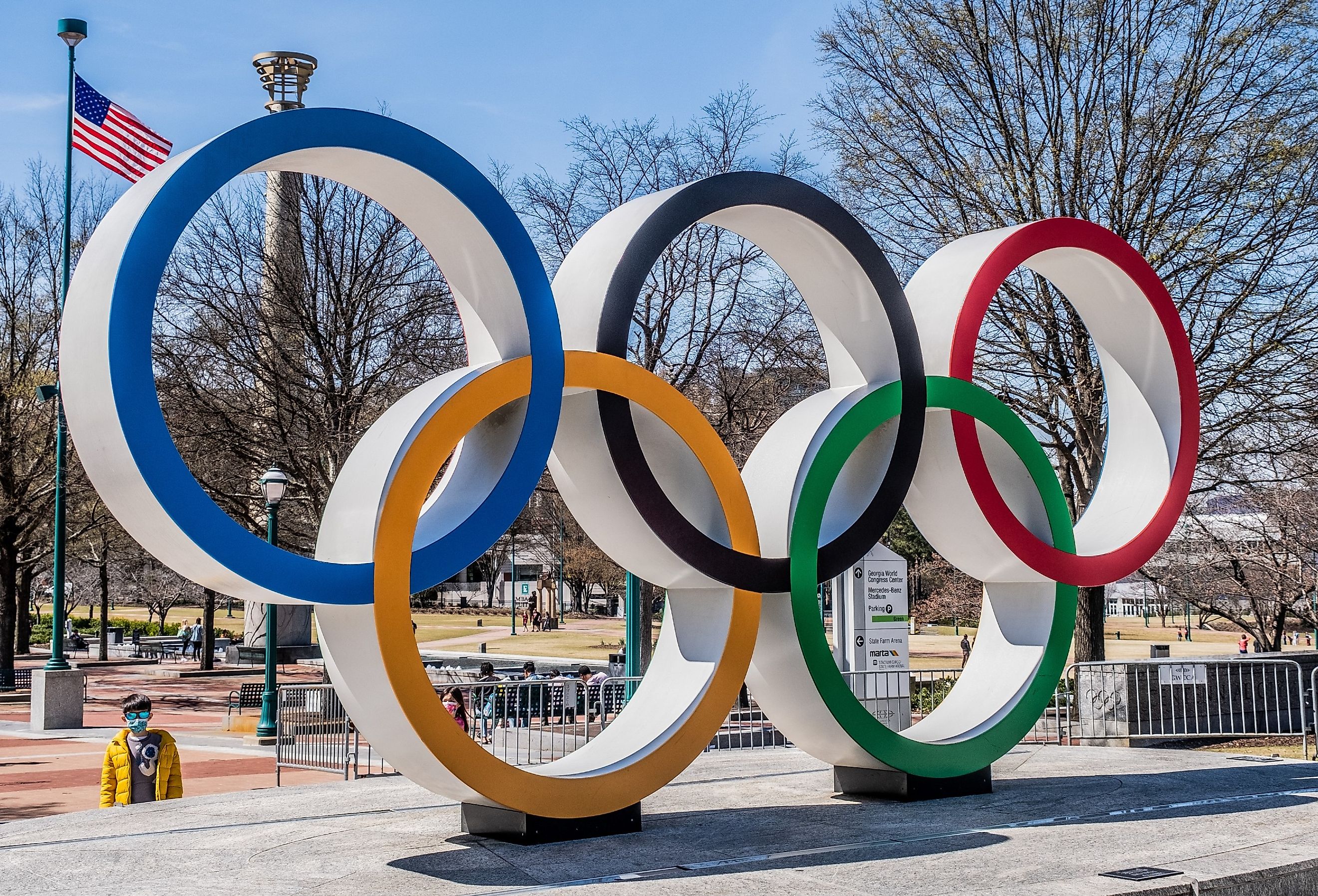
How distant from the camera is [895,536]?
193 feet

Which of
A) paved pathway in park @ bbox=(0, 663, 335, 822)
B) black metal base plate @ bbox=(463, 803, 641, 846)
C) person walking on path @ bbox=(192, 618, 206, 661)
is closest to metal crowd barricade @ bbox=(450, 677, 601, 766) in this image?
paved pathway in park @ bbox=(0, 663, 335, 822)

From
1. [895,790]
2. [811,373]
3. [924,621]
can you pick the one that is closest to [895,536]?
[924,621]

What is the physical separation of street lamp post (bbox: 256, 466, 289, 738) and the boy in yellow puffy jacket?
27.8 ft

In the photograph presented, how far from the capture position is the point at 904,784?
10109 mm

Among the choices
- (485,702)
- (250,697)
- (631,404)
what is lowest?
(250,697)

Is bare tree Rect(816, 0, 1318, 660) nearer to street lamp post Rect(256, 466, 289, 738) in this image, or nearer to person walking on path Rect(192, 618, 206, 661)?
street lamp post Rect(256, 466, 289, 738)

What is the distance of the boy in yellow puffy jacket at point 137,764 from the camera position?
10.1 metres

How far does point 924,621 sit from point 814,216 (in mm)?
54264

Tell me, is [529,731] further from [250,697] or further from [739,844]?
[250,697]

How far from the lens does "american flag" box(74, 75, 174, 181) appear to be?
20.8 metres

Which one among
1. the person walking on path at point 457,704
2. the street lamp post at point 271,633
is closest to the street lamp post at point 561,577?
the street lamp post at point 271,633

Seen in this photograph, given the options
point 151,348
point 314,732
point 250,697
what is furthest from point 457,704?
point 250,697

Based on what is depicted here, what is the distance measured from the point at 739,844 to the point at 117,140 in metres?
17.5

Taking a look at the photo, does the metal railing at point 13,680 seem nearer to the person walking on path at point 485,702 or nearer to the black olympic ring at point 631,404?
the person walking on path at point 485,702
